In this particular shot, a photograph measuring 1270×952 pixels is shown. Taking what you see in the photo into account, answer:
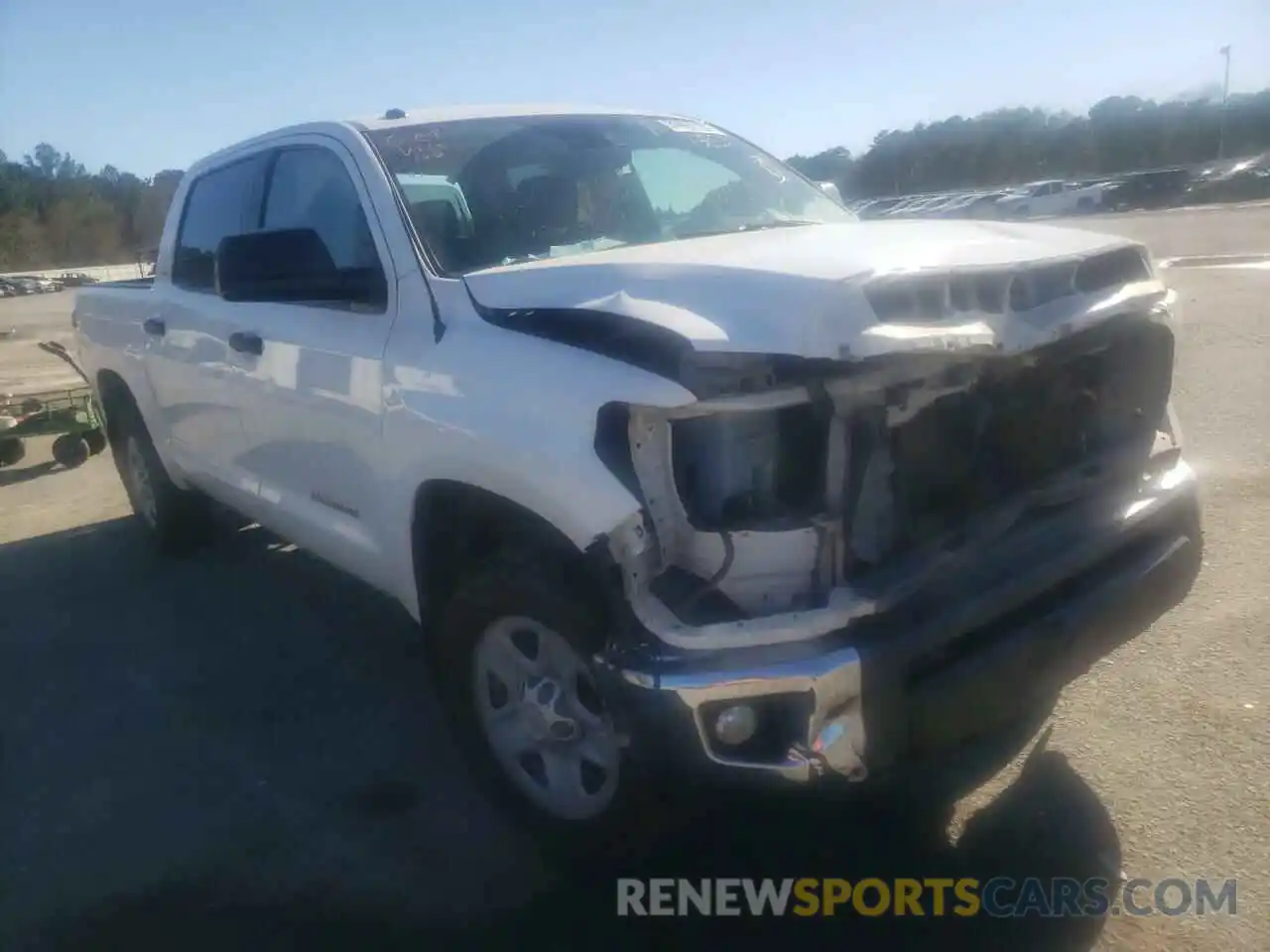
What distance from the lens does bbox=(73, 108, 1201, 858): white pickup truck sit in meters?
2.37

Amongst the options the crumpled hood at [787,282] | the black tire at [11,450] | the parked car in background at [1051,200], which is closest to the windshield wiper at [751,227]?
the crumpled hood at [787,282]

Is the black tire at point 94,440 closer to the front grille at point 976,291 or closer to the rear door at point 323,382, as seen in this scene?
the rear door at point 323,382

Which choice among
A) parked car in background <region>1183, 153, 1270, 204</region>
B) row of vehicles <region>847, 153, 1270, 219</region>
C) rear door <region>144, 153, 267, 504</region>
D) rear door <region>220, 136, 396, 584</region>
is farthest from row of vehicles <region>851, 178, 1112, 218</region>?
rear door <region>220, 136, 396, 584</region>

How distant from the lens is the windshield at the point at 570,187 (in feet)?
11.2

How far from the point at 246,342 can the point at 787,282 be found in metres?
2.34

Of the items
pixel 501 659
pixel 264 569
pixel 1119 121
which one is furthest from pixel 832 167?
pixel 501 659

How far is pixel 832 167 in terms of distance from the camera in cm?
3503

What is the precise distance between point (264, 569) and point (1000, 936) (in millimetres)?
4215

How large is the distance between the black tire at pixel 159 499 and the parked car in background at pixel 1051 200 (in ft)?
101

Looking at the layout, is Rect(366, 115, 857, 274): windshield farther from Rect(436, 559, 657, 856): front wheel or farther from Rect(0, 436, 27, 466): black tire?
Rect(0, 436, 27, 466): black tire

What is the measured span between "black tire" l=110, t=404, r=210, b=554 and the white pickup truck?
2250 mm

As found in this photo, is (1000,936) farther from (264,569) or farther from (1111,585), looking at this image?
(264,569)

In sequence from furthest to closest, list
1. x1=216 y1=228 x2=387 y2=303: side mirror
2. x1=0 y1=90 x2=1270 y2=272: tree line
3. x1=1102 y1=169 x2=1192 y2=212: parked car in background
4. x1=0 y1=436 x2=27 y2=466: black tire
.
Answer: x1=0 y1=90 x2=1270 y2=272: tree line < x1=1102 y1=169 x2=1192 y2=212: parked car in background < x1=0 y1=436 x2=27 y2=466: black tire < x1=216 y1=228 x2=387 y2=303: side mirror

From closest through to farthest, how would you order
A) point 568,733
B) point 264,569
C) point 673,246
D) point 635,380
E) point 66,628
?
point 635,380 → point 568,733 → point 673,246 → point 66,628 → point 264,569
